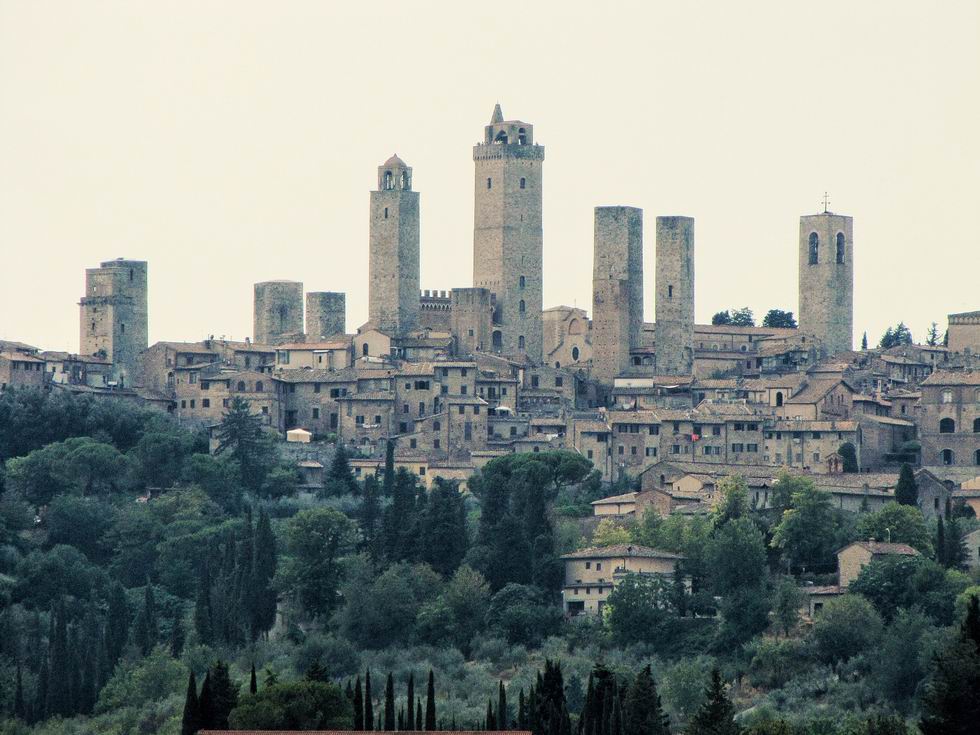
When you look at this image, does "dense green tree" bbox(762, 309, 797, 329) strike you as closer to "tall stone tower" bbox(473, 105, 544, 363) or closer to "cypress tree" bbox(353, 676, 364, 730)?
"tall stone tower" bbox(473, 105, 544, 363)

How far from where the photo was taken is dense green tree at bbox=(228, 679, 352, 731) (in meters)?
47.7

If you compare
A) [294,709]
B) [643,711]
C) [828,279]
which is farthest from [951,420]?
[294,709]

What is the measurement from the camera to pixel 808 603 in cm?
6094

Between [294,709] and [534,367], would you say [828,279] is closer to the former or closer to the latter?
[534,367]

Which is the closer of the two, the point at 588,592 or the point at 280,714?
the point at 280,714

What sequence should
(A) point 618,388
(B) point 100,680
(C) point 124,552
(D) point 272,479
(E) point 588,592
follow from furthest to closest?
1. (A) point 618,388
2. (D) point 272,479
3. (C) point 124,552
4. (E) point 588,592
5. (B) point 100,680

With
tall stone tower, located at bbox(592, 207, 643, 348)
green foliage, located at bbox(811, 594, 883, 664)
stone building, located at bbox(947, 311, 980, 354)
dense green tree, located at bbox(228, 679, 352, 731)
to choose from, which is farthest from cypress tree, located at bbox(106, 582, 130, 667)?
stone building, located at bbox(947, 311, 980, 354)

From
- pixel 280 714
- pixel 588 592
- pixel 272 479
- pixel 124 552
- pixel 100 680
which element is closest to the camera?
pixel 280 714

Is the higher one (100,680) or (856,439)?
(856,439)

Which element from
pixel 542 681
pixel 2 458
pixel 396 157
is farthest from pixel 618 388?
pixel 542 681

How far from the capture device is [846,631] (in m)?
58.2

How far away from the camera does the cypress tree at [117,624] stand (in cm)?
6075

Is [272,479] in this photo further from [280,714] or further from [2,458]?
[280,714]

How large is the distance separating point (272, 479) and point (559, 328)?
1461 centimetres
